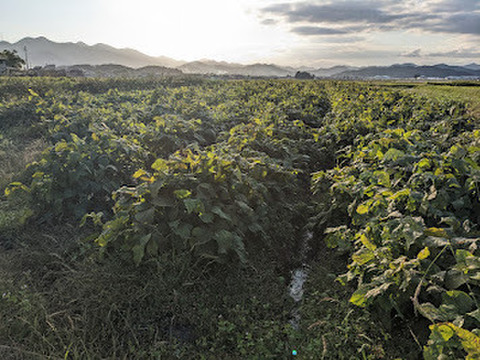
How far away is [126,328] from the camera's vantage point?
3.33m

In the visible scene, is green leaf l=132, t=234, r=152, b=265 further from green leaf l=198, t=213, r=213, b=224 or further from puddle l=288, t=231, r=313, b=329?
puddle l=288, t=231, r=313, b=329

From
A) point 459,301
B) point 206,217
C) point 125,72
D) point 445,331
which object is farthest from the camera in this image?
point 125,72

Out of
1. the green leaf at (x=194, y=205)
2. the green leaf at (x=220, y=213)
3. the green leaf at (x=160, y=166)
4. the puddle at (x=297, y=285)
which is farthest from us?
the green leaf at (x=160, y=166)

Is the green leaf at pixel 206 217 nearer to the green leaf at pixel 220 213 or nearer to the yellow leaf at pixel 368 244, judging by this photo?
the green leaf at pixel 220 213

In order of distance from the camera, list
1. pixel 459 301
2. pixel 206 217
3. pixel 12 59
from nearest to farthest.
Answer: pixel 459 301, pixel 206 217, pixel 12 59

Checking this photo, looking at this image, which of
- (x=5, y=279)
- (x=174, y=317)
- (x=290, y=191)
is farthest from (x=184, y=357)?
(x=290, y=191)

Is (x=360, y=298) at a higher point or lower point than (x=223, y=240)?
lower

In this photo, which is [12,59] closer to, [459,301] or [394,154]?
[394,154]

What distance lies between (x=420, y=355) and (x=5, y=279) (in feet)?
14.8

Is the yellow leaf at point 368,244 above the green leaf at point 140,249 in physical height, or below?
above

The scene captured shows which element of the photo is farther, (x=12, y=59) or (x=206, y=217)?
(x=12, y=59)

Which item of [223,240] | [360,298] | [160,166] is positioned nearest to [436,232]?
[360,298]

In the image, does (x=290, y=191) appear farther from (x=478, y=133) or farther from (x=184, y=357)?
(x=184, y=357)

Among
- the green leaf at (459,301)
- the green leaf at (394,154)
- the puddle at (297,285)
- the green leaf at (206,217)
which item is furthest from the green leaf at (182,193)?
the green leaf at (394,154)
